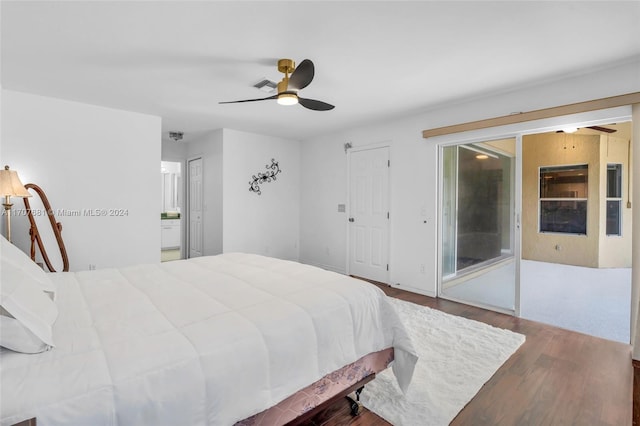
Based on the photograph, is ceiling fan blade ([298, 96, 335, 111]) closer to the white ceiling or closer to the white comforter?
the white ceiling

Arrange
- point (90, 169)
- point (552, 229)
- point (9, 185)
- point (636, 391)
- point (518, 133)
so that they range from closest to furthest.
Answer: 1. point (636, 391)
2. point (9, 185)
3. point (518, 133)
4. point (90, 169)
5. point (552, 229)

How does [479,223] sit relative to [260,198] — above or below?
below

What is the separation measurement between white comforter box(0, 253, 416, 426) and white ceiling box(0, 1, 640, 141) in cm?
170

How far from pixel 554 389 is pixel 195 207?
5606 millimetres

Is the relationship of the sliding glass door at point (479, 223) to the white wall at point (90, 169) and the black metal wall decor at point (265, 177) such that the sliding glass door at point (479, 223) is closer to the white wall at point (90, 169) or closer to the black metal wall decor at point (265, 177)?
the black metal wall decor at point (265, 177)

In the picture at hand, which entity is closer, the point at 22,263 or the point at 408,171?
the point at 22,263

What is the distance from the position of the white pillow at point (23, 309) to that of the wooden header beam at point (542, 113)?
3.85 m

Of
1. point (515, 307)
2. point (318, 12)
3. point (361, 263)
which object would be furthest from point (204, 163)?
point (515, 307)

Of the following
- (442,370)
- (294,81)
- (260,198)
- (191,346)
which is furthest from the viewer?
(260,198)

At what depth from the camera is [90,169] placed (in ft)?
12.4

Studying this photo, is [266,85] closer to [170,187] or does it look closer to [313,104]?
[313,104]

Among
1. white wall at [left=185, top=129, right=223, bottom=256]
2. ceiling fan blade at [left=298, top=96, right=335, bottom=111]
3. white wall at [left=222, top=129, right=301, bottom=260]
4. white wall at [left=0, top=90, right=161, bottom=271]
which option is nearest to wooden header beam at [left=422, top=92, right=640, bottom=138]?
ceiling fan blade at [left=298, top=96, right=335, bottom=111]

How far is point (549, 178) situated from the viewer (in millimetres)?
6312

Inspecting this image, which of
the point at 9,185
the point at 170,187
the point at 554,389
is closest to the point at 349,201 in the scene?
the point at 554,389
